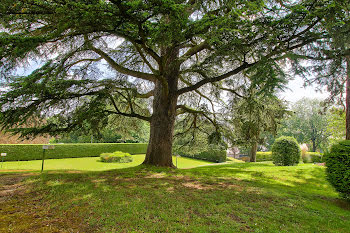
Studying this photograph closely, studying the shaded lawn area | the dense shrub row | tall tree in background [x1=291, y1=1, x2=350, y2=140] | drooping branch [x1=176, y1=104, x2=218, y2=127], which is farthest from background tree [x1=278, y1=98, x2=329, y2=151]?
the shaded lawn area

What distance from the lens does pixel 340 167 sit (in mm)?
4391

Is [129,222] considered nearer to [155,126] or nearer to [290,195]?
[290,195]

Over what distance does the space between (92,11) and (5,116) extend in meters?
3.91

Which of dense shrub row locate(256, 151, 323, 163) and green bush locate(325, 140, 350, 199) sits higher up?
green bush locate(325, 140, 350, 199)

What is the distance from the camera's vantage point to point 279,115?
940 centimetres

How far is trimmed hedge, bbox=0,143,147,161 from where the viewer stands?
55.8ft

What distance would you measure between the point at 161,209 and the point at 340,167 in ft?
13.4

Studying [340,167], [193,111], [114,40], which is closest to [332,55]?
[340,167]

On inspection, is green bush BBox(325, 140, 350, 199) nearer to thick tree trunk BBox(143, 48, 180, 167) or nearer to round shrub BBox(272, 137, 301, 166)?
thick tree trunk BBox(143, 48, 180, 167)

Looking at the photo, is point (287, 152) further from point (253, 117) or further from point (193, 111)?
point (193, 111)

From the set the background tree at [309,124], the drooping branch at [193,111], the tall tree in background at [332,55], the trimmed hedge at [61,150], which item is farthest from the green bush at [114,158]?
the background tree at [309,124]

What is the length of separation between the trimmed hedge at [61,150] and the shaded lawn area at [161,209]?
1538 cm

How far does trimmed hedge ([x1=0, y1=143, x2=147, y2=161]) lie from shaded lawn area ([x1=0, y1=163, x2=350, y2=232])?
15.4m

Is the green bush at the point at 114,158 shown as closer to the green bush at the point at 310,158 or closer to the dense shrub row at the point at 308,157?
the dense shrub row at the point at 308,157
